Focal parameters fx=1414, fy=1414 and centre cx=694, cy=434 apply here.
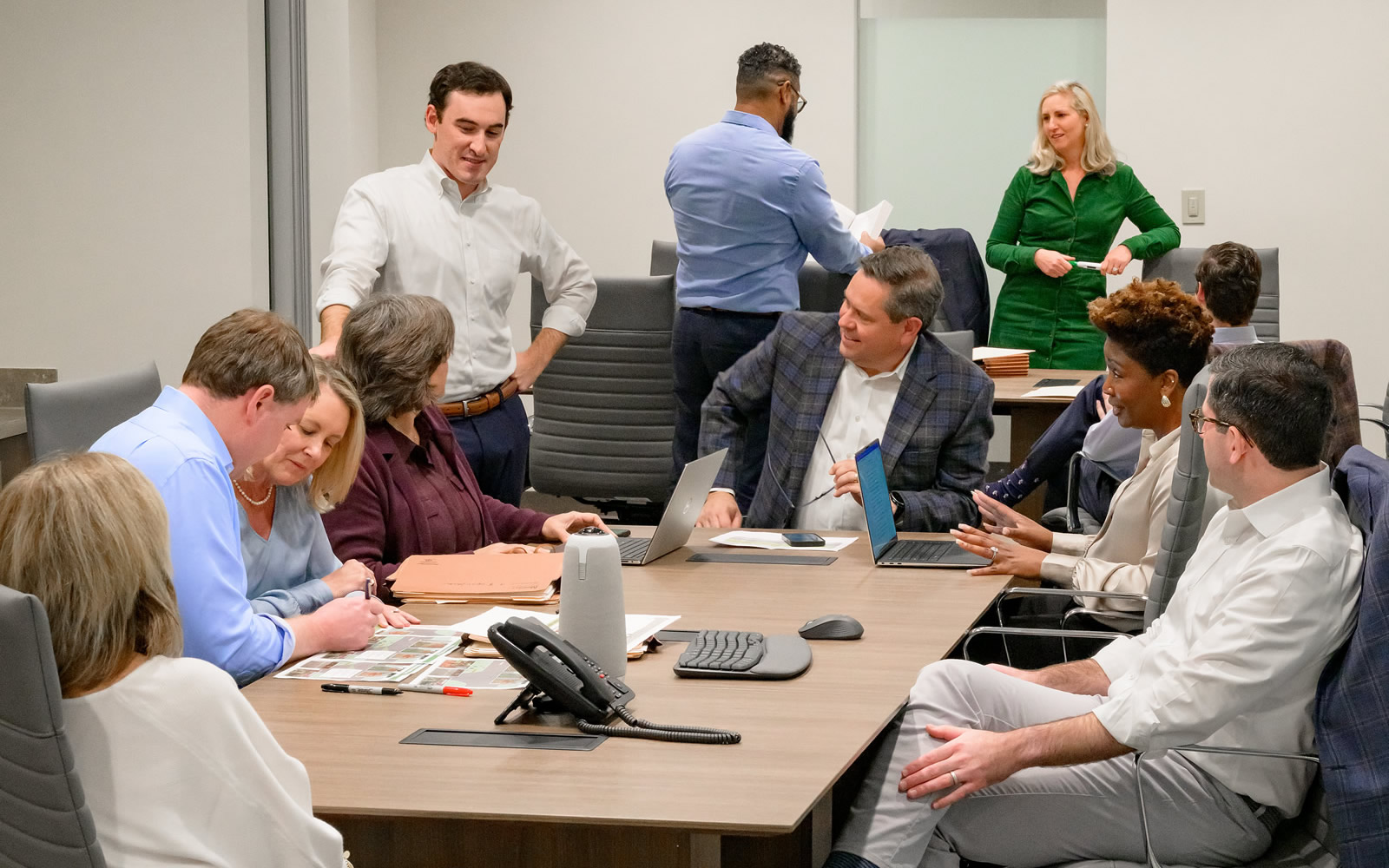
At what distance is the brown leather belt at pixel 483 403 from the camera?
369 cm

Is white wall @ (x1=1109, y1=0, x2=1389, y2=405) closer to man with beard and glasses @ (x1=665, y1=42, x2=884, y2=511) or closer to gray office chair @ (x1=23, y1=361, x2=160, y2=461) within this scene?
man with beard and glasses @ (x1=665, y1=42, x2=884, y2=511)

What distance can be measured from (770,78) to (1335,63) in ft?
10.9

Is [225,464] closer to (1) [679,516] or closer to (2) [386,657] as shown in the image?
(2) [386,657]

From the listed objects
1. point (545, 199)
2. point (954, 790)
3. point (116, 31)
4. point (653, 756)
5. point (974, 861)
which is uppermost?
point (116, 31)

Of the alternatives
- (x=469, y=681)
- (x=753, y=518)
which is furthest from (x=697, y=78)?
(x=469, y=681)

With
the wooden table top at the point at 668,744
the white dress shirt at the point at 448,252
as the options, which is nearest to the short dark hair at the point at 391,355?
the wooden table top at the point at 668,744

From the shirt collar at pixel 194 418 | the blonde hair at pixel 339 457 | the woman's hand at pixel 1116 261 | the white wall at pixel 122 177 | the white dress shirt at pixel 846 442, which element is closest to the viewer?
the shirt collar at pixel 194 418

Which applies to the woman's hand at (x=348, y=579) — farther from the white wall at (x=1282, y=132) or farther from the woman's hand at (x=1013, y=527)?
the white wall at (x=1282, y=132)

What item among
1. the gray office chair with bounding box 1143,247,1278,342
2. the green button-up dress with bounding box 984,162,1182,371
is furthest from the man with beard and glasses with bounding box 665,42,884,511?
the gray office chair with bounding box 1143,247,1278,342

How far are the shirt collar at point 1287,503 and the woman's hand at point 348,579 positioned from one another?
1.47 meters

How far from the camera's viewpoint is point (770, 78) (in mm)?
4445

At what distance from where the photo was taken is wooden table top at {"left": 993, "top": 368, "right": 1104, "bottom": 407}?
4.49 meters

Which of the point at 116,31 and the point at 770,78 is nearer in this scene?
the point at 770,78

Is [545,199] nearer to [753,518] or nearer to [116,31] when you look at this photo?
[116,31]
